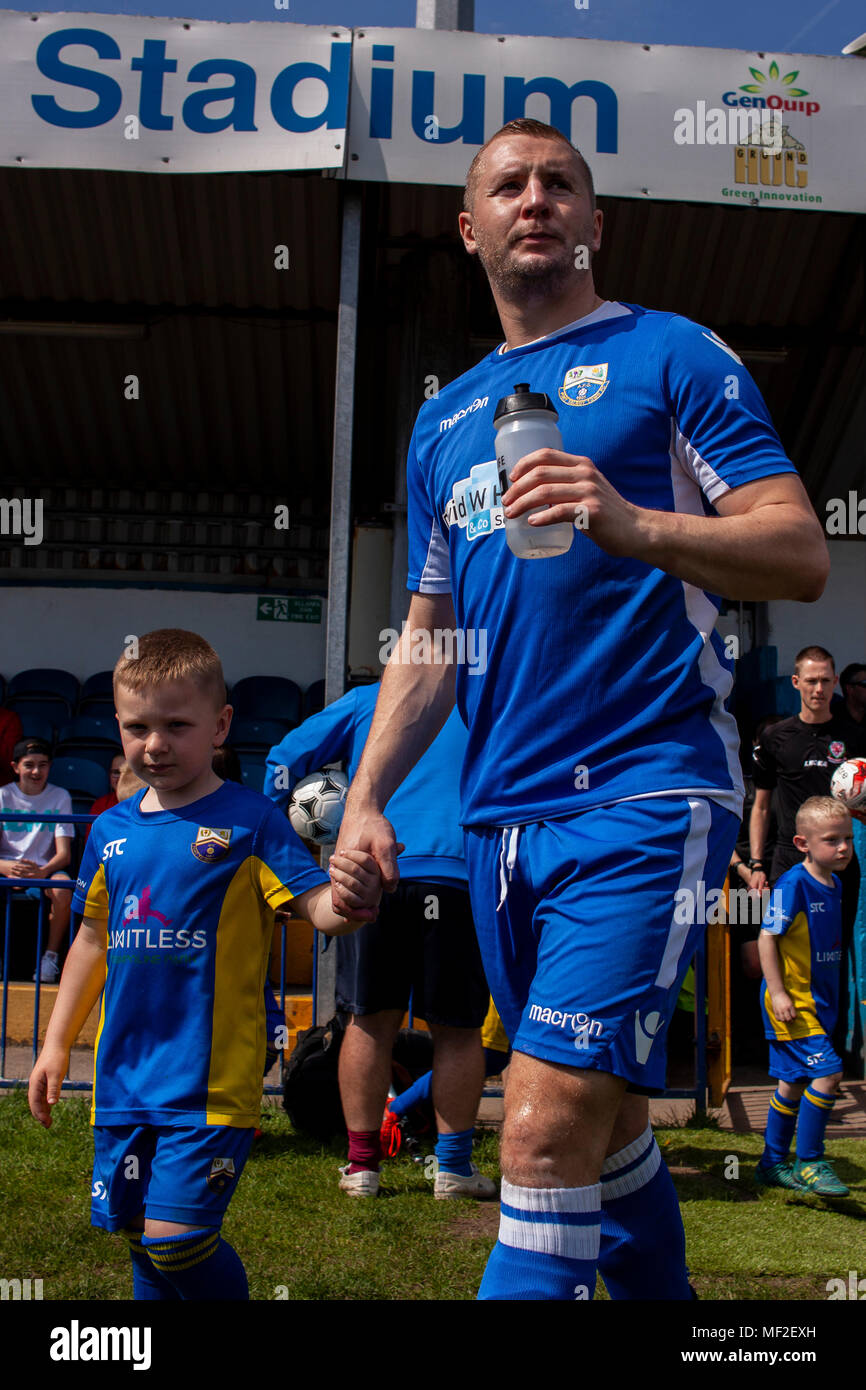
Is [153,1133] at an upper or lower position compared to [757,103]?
lower

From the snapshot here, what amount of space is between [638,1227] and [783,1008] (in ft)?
10.00

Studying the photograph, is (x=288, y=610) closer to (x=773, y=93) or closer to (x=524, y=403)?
(x=773, y=93)

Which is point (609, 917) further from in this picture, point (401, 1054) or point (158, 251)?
point (158, 251)

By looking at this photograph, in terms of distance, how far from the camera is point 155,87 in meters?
7.02

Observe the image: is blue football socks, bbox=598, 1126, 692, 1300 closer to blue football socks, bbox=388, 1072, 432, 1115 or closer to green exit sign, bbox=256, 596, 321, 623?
blue football socks, bbox=388, 1072, 432, 1115

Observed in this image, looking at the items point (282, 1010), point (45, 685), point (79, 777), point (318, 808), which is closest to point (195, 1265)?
point (318, 808)

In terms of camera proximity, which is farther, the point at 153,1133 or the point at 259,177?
the point at 259,177

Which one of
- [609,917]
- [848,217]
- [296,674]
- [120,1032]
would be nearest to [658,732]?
[609,917]

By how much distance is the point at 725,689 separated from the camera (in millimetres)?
2094

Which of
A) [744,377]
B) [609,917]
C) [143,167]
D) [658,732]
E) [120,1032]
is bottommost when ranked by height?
[120,1032]

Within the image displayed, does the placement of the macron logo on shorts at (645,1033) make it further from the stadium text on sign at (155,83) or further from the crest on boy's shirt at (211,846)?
the stadium text on sign at (155,83)

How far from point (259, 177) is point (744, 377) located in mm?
8343

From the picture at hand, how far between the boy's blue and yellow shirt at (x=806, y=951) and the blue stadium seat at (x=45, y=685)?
8.53 m

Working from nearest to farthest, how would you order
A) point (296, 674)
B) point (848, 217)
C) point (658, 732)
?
point (658, 732) → point (848, 217) → point (296, 674)
